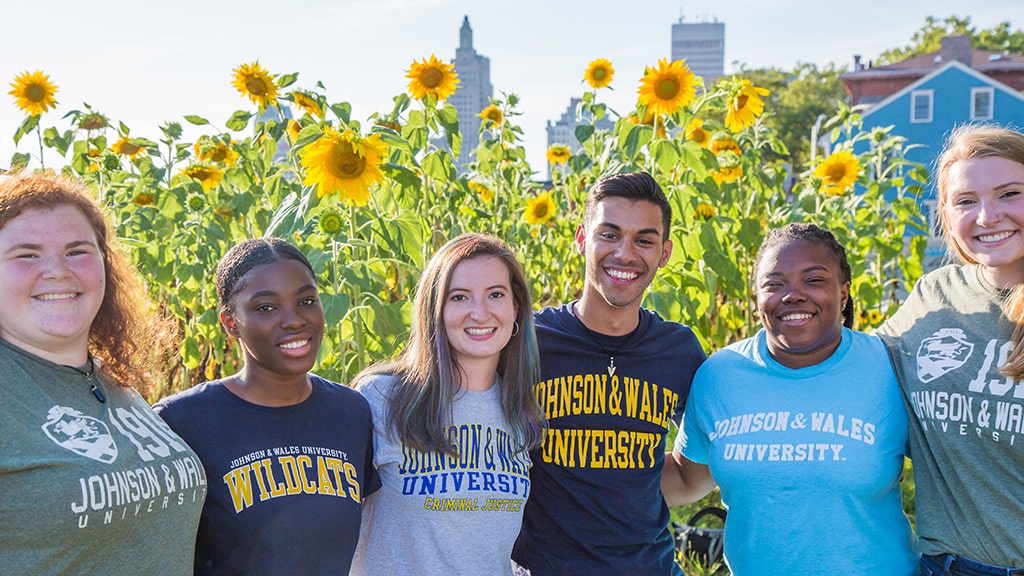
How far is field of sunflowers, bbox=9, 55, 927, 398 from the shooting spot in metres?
3.26

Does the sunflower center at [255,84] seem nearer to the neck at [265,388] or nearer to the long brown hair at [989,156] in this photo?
the neck at [265,388]

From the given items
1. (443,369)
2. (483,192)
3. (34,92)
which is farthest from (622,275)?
→ (34,92)

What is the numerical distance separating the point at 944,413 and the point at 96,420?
1909mm

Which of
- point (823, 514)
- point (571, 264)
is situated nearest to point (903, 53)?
point (571, 264)

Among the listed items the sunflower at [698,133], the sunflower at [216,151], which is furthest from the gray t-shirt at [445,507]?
the sunflower at [698,133]

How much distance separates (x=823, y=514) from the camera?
7.61 ft

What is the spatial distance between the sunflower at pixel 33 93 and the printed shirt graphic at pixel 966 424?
4473mm

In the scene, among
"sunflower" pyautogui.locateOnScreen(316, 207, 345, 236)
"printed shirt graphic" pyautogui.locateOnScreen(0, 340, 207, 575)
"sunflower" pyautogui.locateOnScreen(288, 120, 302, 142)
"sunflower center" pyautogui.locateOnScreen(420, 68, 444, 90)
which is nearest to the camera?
"printed shirt graphic" pyautogui.locateOnScreen(0, 340, 207, 575)

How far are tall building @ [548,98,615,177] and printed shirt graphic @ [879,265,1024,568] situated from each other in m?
2.64

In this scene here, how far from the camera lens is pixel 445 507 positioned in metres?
2.29

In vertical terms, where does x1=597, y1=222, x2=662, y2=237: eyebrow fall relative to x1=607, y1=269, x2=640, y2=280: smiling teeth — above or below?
above

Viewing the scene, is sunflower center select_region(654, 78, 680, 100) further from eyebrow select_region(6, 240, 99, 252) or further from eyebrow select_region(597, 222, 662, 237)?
eyebrow select_region(6, 240, 99, 252)

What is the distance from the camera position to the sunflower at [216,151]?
4461 millimetres

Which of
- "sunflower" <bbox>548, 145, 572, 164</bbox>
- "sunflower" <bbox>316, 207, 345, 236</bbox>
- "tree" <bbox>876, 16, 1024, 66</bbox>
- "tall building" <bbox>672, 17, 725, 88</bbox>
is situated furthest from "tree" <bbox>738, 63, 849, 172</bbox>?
"tall building" <bbox>672, 17, 725, 88</bbox>
